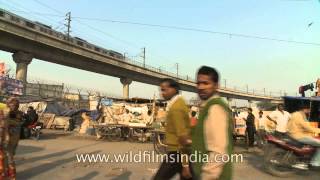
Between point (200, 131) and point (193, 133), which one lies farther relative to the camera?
point (193, 133)

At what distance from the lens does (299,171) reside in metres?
11.1

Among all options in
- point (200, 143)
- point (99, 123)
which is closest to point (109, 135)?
point (99, 123)

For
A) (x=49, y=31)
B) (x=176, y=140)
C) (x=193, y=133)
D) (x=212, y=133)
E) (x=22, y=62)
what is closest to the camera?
(x=212, y=133)

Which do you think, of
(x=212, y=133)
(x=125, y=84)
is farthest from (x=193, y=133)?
(x=125, y=84)

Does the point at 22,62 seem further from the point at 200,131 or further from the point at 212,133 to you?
the point at 212,133

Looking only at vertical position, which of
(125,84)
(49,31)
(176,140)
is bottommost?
(176,140)

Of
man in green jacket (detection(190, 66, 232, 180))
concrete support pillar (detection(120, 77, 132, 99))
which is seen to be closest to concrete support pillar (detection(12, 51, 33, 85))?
concrete support pillar (detection(120, 77, 132, 99))

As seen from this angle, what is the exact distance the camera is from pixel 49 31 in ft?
150

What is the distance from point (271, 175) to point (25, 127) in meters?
14.9

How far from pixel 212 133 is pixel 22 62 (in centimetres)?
4264

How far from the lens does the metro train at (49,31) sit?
39188 millimetres

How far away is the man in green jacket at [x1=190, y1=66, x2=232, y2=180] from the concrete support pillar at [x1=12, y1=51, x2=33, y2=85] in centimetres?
4046

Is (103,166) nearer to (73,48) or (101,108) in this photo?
(101,108)

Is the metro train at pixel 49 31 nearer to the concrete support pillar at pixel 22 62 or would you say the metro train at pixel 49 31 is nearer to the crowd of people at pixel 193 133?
the concrete support pillar at pixel 22 62
